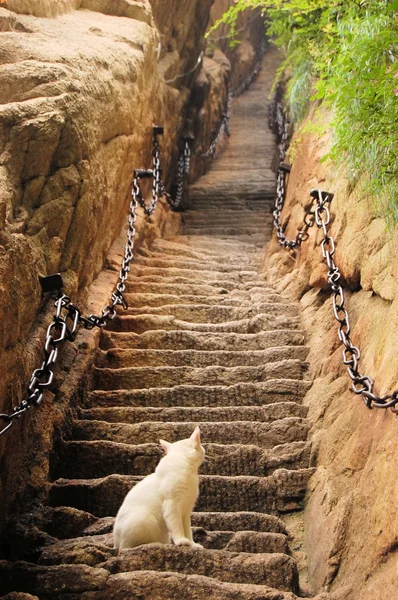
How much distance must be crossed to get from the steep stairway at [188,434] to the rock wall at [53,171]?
1.04ft

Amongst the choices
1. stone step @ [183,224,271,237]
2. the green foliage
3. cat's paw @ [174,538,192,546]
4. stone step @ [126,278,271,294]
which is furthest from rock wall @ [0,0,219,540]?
stone step @ [183,224,271,237]

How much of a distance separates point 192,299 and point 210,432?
212 centimetres

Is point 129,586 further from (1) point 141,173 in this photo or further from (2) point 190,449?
(1) point 141,173

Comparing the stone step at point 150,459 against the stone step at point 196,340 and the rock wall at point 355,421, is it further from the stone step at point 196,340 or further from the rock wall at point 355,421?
the stone step at point 196,340

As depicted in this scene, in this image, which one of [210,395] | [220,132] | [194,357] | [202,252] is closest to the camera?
[210,395]

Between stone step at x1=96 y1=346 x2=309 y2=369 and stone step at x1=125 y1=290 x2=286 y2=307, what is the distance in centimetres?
95

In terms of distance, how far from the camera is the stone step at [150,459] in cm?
357

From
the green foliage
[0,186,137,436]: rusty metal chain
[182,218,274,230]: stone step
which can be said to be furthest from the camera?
[182,218,274,230]: stone step

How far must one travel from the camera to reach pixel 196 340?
487 cm

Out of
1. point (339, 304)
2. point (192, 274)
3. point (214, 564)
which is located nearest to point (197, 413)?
point (339, 304)

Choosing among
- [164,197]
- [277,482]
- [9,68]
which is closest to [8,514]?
[277,482]

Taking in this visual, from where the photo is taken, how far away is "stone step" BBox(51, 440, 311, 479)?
11.7ft

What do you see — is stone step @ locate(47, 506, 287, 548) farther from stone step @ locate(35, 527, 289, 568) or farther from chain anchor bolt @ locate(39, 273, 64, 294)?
chain anchor bolt @ locate(39, 273, 64, 294)

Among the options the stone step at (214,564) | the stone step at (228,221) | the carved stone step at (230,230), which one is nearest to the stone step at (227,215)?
the stone step at (228,221)
